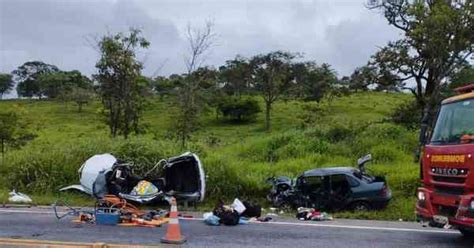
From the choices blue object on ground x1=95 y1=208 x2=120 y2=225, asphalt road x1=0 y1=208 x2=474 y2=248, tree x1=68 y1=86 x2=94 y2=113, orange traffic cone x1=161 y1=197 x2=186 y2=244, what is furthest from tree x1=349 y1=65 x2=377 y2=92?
tree x1=68 y1=86 x2=94 y2=113

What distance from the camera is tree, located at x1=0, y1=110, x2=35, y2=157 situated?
30.0m

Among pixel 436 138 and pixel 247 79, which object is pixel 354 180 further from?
pixel 247 79

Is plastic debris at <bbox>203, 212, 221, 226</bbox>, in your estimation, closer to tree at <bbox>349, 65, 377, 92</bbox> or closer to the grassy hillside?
the grassy hillside

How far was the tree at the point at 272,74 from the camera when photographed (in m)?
57.5

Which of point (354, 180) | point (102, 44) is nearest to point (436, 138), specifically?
point (354, 180)

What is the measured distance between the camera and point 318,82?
190ft

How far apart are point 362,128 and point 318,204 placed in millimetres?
8547

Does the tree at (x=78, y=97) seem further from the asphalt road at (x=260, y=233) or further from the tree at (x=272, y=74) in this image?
the asphalt road at (x=260, y=233)

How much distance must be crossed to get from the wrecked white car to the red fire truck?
656cm

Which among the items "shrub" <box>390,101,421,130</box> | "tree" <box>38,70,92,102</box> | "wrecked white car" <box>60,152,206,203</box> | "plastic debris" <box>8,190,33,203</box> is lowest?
"plastic debris" <box>8,190,33,203</box>

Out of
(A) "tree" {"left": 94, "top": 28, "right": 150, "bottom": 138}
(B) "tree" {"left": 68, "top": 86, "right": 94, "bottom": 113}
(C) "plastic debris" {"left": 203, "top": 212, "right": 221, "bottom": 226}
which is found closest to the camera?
(C) "plastic debris" {"left": 203, "top": 212, "right": 221, "bottom": 226}

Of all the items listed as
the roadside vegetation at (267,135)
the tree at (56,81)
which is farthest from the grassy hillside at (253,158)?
the tree at (56,81)

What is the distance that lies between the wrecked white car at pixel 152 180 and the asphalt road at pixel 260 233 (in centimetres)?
217

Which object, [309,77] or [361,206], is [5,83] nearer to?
[309,77]
